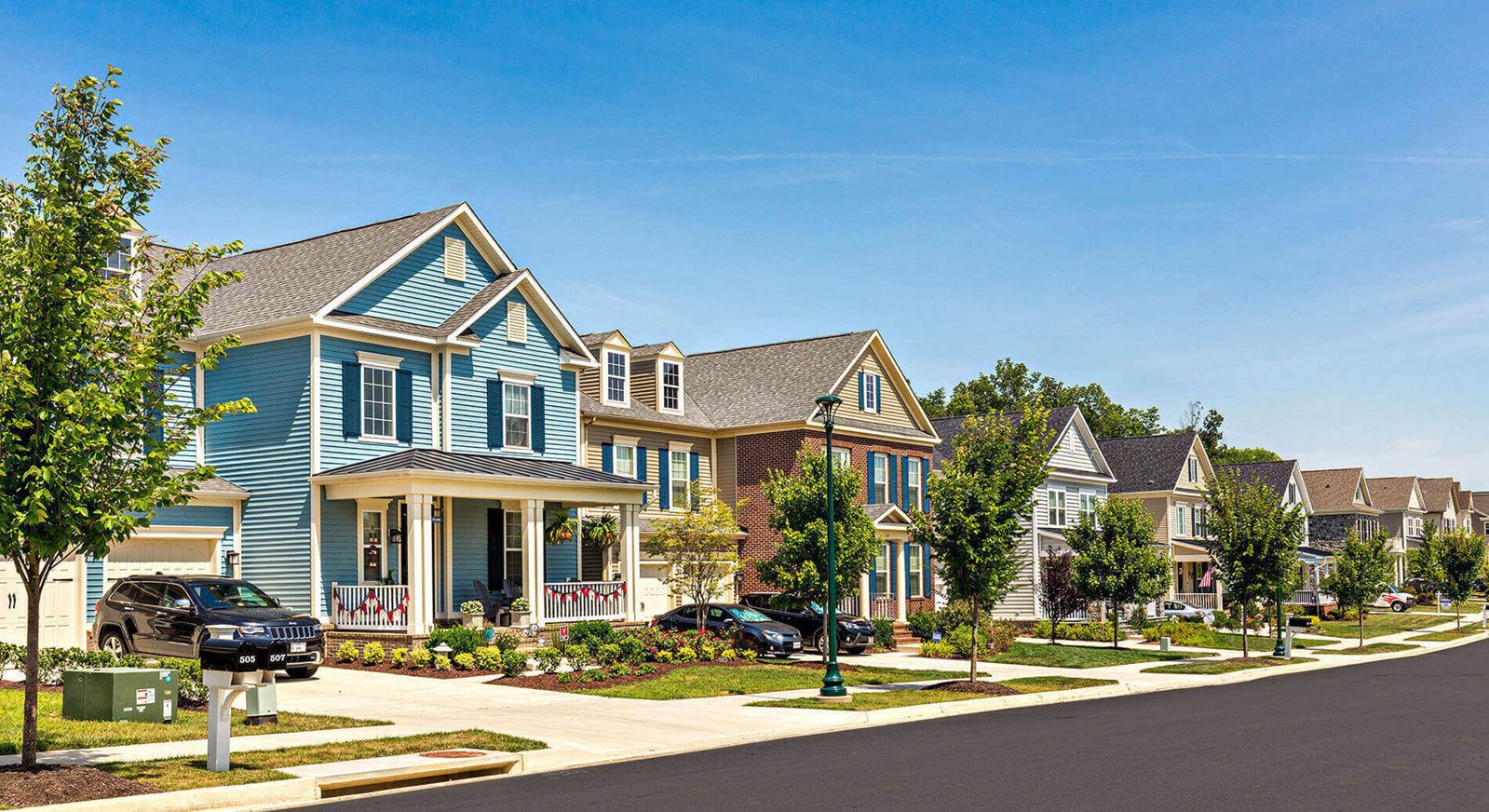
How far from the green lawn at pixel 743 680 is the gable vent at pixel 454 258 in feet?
39.9

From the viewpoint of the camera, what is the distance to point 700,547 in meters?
35.1

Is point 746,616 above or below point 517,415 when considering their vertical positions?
below

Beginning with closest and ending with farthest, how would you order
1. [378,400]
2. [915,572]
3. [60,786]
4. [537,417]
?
[60,786]
[378,400]
[537,417]
[915,572]

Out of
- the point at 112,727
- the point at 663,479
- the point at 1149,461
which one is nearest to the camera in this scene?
the point at 112,727

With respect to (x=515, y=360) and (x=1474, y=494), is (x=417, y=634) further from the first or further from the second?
(x=1474, y=494)

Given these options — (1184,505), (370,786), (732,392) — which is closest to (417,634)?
(370,786)

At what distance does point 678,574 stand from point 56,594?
15.6 meters

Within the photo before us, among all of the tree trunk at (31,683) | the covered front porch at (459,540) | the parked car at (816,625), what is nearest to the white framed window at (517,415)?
the covered front porch at (459,540)

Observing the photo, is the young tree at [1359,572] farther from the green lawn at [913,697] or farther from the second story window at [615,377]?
the second story window at [615,377]

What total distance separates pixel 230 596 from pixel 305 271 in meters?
12.2

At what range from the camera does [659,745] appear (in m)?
18.4

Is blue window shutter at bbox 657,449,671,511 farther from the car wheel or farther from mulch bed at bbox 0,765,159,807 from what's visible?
mulch bed at bbox 0,765,159,807

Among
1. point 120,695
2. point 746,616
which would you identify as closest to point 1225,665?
point 746,616

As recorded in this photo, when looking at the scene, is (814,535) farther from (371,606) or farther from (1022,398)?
(1022,398)
